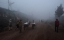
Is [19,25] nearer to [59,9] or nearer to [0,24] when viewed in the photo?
[0,24]

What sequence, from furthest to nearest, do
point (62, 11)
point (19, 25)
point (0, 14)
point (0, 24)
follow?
point (62, 11) < point (0, 14) < point (0, 24) < point (19, 25)

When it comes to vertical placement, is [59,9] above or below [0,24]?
above

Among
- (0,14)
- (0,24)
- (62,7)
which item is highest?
Answer: (62,7)

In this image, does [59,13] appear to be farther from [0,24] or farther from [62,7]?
[0,24]

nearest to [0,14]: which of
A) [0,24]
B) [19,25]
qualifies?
[0,24]

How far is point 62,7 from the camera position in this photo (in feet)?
180

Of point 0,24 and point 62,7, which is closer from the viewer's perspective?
point 0,24

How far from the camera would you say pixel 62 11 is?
53.9 metres

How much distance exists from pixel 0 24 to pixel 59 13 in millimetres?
38137

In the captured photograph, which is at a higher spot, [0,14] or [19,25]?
[0,14]

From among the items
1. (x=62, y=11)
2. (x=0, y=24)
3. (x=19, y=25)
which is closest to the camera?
(x=19, y=25)

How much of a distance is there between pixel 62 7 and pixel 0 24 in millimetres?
39490

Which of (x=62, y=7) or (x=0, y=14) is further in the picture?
(x=62, y=7)

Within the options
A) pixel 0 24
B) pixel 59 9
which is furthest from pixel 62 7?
pixel 0 24
